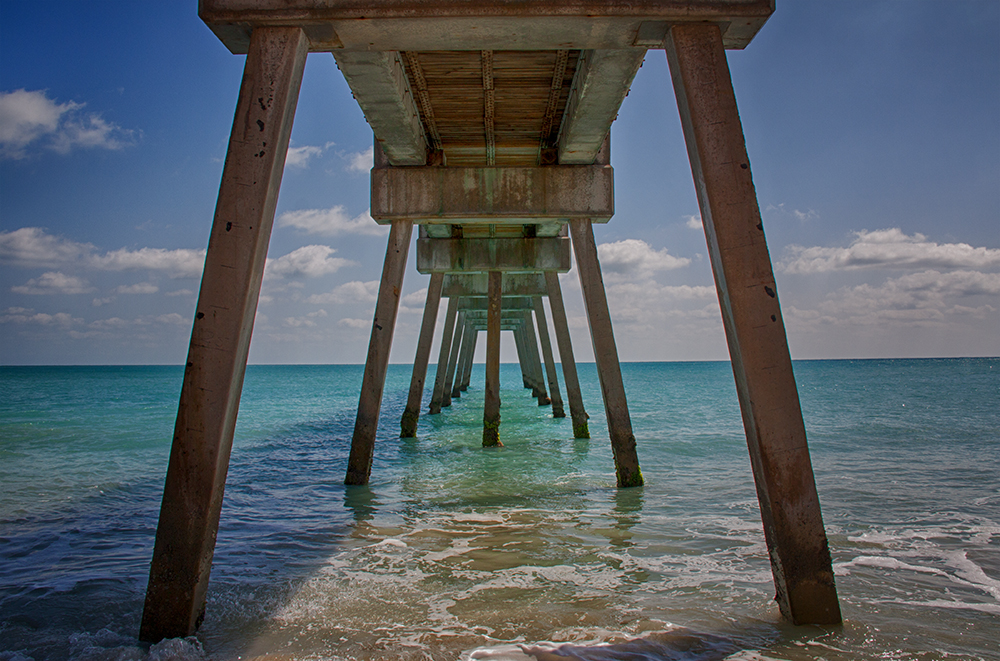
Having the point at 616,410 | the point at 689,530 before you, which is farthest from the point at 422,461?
the point at 689,530

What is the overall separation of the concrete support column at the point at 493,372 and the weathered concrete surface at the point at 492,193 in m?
3.94

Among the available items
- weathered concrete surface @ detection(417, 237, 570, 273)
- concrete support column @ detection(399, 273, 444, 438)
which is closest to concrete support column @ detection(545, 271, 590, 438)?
weathered concrete surface @ detection(417, 237, 570, 273)

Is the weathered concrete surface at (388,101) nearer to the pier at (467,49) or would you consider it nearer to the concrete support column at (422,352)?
the pier at (467,49)

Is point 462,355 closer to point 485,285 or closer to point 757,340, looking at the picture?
point 485,285

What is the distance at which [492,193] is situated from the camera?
791cm

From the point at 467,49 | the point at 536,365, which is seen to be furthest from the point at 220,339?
the point at 536,365

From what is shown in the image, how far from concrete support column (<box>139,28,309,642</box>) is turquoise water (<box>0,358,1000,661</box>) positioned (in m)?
0.31

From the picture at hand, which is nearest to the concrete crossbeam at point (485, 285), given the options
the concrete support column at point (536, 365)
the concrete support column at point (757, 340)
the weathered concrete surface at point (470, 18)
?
the concrete support column at point (536, 365)

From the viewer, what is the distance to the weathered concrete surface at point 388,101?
5066 millimetres

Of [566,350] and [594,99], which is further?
[566,350]

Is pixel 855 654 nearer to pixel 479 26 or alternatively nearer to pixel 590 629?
pixel 590 629

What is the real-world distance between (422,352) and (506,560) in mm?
8592

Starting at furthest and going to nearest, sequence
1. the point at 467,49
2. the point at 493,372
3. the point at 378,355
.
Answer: the point at 493,372, the point at 378,355, the point at 467,49

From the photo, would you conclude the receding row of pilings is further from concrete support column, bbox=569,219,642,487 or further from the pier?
the pier
